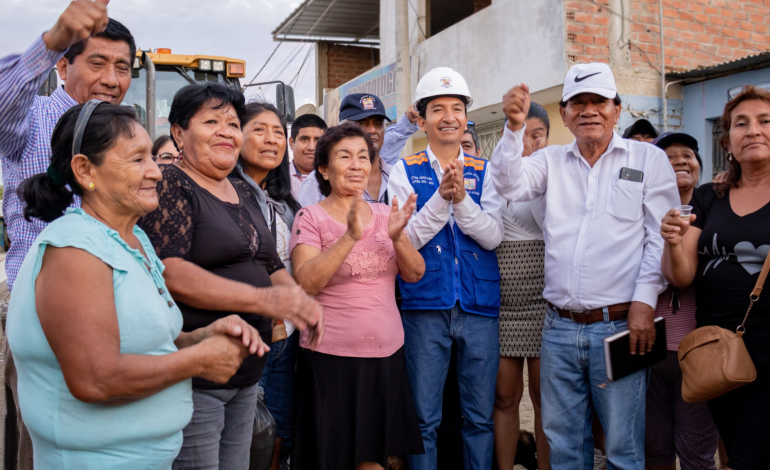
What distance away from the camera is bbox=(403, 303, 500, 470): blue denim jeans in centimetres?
316

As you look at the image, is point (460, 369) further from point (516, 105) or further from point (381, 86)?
point (381, 86)

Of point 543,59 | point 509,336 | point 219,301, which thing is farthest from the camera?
point 543,59

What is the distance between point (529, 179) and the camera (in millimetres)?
3113

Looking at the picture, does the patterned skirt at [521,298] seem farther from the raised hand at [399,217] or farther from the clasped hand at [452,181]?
the raised hand at [399,217]

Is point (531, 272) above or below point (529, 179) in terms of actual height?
below

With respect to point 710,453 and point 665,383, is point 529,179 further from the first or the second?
point 710,453

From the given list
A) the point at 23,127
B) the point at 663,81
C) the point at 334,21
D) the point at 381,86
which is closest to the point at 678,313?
the point at 23,127

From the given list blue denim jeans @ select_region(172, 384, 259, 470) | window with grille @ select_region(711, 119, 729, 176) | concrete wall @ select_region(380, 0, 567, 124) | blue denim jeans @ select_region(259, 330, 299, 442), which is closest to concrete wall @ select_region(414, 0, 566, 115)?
concrete wall @ select_region(380, 0, 567, 124)

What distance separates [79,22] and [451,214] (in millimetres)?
2020

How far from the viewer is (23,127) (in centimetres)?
225

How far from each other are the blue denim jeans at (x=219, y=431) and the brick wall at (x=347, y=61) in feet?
47.4

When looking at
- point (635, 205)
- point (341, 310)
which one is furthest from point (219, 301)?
point (635, 205)

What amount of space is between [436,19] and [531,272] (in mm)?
12410

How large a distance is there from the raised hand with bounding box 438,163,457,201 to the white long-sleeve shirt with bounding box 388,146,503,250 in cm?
5
